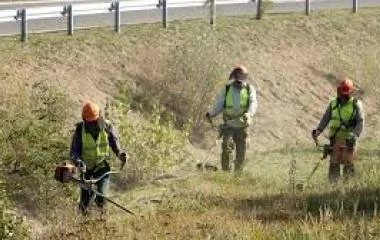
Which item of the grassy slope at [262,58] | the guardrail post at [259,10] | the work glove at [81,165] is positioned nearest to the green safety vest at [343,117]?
the work glove at [81,165]

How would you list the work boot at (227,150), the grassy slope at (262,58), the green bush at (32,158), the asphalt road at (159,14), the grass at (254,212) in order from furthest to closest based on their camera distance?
the asphalt road at (159,14) → the grassy slope at (262,58) → the work boot at (227,150) → the green bush at (32,158) → the grass at (254,212)

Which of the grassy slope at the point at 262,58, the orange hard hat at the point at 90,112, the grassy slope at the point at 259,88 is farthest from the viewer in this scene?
the grassy slope at the point at 262,58

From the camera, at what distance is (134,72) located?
23.2 metres

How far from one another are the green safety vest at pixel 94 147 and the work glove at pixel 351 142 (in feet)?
11.7

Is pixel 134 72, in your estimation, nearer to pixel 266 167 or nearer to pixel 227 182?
pixel 266 167

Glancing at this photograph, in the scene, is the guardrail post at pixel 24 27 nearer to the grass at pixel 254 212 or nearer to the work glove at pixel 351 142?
the grass at pixel 254 212

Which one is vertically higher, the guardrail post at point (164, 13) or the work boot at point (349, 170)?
the guardrail post at point (164, 13)

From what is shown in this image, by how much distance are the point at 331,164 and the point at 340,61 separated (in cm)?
1458

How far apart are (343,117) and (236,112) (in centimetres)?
226

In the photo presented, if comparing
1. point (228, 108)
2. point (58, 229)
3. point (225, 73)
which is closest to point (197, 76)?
point (225, 73)

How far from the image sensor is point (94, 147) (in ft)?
40.3

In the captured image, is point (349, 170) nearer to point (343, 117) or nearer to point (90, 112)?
point (343, 117)

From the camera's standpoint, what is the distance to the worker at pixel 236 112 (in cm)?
1573

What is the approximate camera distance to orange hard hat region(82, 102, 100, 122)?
11.9 meters
